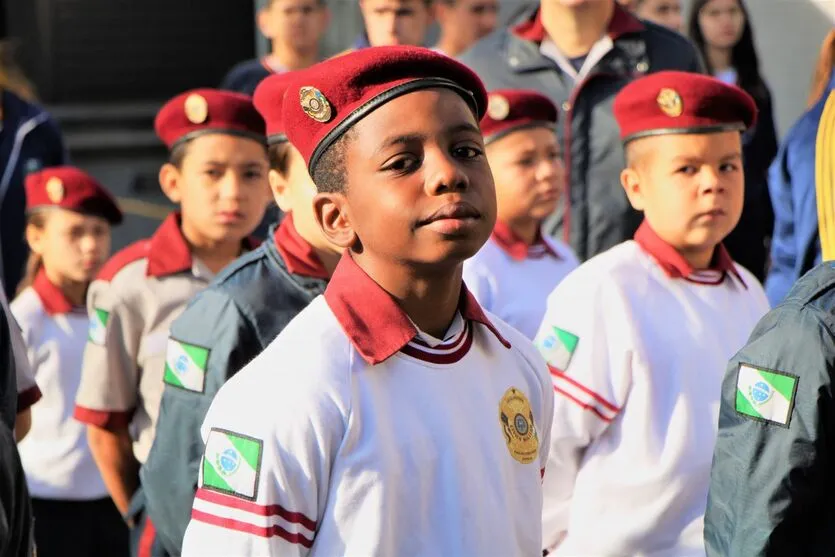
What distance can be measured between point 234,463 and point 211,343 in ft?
3.86

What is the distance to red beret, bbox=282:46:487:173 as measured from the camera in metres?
2.46

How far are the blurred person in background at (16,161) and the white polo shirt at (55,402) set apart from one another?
5.99ft

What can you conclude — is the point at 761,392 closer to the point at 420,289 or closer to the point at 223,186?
the point at 420,289

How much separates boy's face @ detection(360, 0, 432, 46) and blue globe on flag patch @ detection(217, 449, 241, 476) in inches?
156

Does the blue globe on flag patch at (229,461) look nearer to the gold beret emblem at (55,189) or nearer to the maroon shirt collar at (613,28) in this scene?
the maroon shirt collar at (613,28)

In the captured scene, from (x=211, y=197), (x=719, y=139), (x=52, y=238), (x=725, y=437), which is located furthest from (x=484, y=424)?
(x=52, y=238)

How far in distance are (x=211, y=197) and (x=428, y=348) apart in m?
1.99

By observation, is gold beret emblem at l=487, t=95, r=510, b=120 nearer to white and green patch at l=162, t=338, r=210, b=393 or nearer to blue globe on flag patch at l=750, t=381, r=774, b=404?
white and green patch at l=162, t=338, r=210, b=393

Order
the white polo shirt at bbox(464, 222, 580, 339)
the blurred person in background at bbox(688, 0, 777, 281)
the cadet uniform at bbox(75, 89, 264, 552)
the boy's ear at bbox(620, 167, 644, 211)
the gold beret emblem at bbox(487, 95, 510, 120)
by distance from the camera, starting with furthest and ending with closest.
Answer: the blurred person in background at bbox(688, 0, 777, 281) < the gold beret emblem at bbox(487, 95, 510, 120) < the white polo shirt at bbox(464, 222, 580, 339) < the cadet uniform at bbox(75, 89, 264, 552) < the boy's ear at bbox(620, 167, 644, 211)

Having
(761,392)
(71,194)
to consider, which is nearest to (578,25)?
Answer: (71,194)

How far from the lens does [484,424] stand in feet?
8.27

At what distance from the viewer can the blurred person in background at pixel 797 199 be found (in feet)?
15.8

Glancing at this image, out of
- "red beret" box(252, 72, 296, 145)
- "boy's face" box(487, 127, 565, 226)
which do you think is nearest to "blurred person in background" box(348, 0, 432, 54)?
"boy's face" box(487, 127, 565, 226)

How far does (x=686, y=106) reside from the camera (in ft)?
13.0
